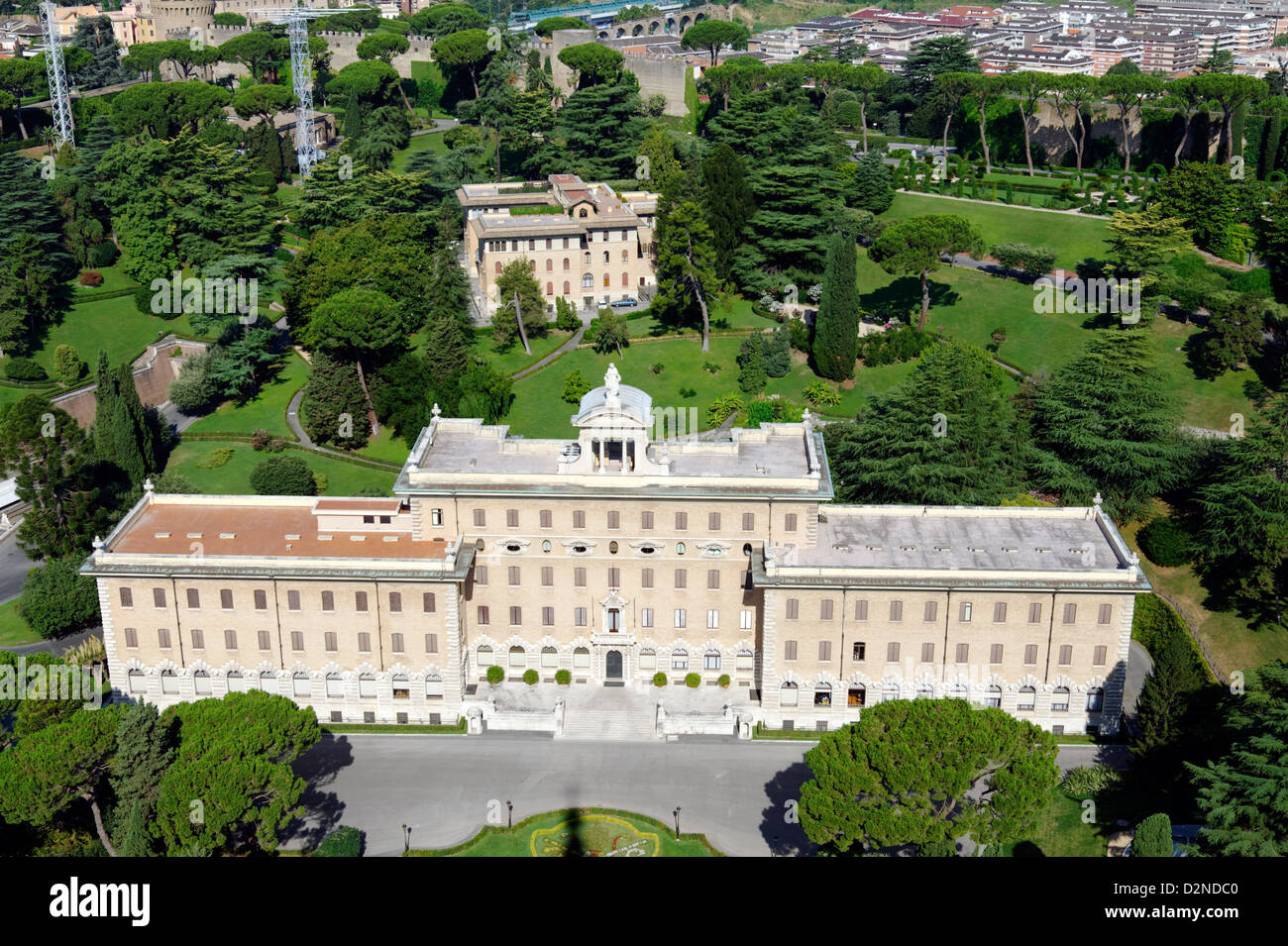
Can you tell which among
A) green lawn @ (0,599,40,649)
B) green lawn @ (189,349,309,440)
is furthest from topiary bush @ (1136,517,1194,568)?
green lawn @ (0,599,40,649)

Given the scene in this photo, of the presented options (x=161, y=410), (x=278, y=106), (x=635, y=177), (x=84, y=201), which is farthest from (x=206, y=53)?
(x=161, y=410)

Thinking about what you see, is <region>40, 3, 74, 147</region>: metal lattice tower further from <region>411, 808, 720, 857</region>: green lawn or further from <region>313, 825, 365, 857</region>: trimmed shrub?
<region>411, 808, 720, 857</region>: green lawn

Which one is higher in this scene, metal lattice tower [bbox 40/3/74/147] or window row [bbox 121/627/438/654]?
metal lattice tower [bbox 40/3/74/147]

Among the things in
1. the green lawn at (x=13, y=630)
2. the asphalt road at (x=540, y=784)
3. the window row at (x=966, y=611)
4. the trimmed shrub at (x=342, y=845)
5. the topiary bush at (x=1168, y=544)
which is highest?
the window row at (x=966, y=611)

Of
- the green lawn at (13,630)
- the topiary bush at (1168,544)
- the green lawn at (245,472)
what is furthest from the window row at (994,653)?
the green lawn at (13,630)

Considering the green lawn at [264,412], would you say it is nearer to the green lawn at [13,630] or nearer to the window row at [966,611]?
the green lawn at [13,630]
